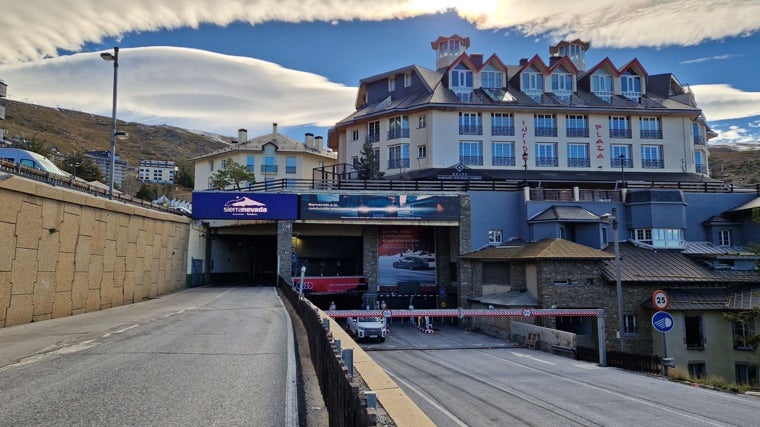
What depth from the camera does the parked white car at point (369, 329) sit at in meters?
29.5

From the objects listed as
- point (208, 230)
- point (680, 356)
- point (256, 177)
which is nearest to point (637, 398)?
point (680, 356)

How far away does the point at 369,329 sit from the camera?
29.7 meters

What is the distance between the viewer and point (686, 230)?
126ft

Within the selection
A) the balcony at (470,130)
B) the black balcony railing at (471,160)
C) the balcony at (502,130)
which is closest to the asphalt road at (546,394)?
the black balcony railing at (471,160)

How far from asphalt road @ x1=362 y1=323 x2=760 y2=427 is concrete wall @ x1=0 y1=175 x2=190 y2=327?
1260 cm

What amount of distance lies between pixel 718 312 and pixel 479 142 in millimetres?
23570

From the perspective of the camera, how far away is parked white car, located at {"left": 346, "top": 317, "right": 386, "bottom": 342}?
96.9 feet

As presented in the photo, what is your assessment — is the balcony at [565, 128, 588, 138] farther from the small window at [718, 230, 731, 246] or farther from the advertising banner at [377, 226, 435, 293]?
the advertising banner at [377, 226, 435, 293]

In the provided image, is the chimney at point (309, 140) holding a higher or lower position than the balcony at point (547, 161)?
higher

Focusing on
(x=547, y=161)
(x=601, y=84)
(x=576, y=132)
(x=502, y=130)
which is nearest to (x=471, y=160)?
(x=502, y=130)

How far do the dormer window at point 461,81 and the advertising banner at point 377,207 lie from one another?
14334mm

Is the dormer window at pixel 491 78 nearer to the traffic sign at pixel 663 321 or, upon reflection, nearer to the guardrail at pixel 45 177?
the traffic sign at pixel 663 321

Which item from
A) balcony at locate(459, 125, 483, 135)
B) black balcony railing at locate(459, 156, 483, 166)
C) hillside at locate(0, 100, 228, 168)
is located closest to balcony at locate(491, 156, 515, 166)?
black balcony railing at locate(459, 156, 483, 166)

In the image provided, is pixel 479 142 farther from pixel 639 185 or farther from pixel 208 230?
pixel 208 230
